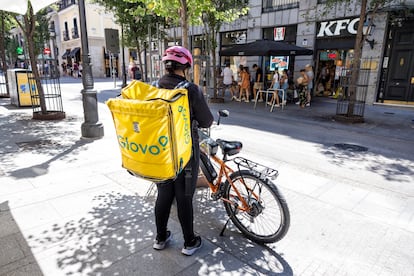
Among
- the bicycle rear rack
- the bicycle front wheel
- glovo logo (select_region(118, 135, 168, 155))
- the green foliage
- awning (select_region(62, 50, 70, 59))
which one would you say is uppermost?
the green foliage

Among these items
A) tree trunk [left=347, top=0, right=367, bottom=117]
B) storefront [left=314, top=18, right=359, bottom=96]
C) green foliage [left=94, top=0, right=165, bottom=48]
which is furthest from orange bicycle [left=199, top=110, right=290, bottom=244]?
green foliage [left=94, top=0, right=165, bottom=48]

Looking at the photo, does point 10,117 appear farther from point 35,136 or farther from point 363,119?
point 363,119

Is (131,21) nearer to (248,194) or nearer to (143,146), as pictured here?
(248,194)

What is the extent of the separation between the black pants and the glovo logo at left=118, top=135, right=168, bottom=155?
400 millimetres

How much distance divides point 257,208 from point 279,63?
14.2m

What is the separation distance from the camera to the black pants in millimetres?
2697

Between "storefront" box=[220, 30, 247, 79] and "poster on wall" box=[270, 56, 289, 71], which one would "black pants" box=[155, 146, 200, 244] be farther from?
"storefront" box=[220, 30, 247, 79]

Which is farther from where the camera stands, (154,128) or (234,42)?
(234,42)

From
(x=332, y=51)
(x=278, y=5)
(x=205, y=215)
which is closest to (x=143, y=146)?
(x=205, y=215)

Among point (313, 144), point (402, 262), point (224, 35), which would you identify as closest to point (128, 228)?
point (402, 262)

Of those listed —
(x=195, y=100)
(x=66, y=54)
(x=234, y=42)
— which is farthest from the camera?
(x=66, y=54)

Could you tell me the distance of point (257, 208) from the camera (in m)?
3.04

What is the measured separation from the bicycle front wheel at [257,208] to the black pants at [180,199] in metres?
0.58

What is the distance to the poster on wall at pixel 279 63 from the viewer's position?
15.8m
